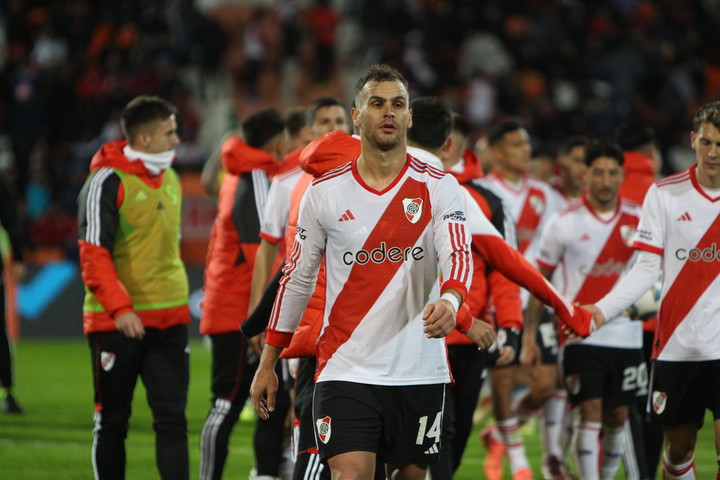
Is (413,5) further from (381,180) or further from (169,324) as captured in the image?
(381,180)

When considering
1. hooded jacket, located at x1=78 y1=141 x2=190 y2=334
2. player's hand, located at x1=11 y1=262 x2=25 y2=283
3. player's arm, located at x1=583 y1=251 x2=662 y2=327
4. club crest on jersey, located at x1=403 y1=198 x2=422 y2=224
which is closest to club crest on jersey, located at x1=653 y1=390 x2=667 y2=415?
player's arm, located at x1=583 y1=251 x2=662 y2=327

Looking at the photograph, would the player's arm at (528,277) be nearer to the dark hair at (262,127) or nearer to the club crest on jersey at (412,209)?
the club crest on jersey at (412,209)

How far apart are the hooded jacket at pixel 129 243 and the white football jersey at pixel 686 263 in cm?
262

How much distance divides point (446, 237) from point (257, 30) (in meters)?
19.0

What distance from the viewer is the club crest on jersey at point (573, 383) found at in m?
7.67

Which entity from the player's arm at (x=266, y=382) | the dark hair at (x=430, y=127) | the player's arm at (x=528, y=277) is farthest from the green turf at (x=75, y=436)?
the player's arm at (x=266, y=382)

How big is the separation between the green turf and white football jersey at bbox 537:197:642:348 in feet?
5.07

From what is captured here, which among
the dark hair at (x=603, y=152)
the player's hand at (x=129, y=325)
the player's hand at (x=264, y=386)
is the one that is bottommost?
the player's hand at (x=264, y=386)

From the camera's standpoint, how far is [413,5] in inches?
920

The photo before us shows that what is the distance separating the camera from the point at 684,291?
606 centimetres

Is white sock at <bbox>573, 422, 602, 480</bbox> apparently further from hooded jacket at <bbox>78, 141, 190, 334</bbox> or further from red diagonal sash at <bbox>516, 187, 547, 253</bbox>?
hooded jacket at <bbox>78, 141, 190, 334</bbox>

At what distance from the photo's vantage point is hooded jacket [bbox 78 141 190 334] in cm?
640

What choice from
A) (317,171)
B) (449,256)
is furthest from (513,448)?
(449,256)

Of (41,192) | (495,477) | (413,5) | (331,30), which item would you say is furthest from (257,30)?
(495,477)
